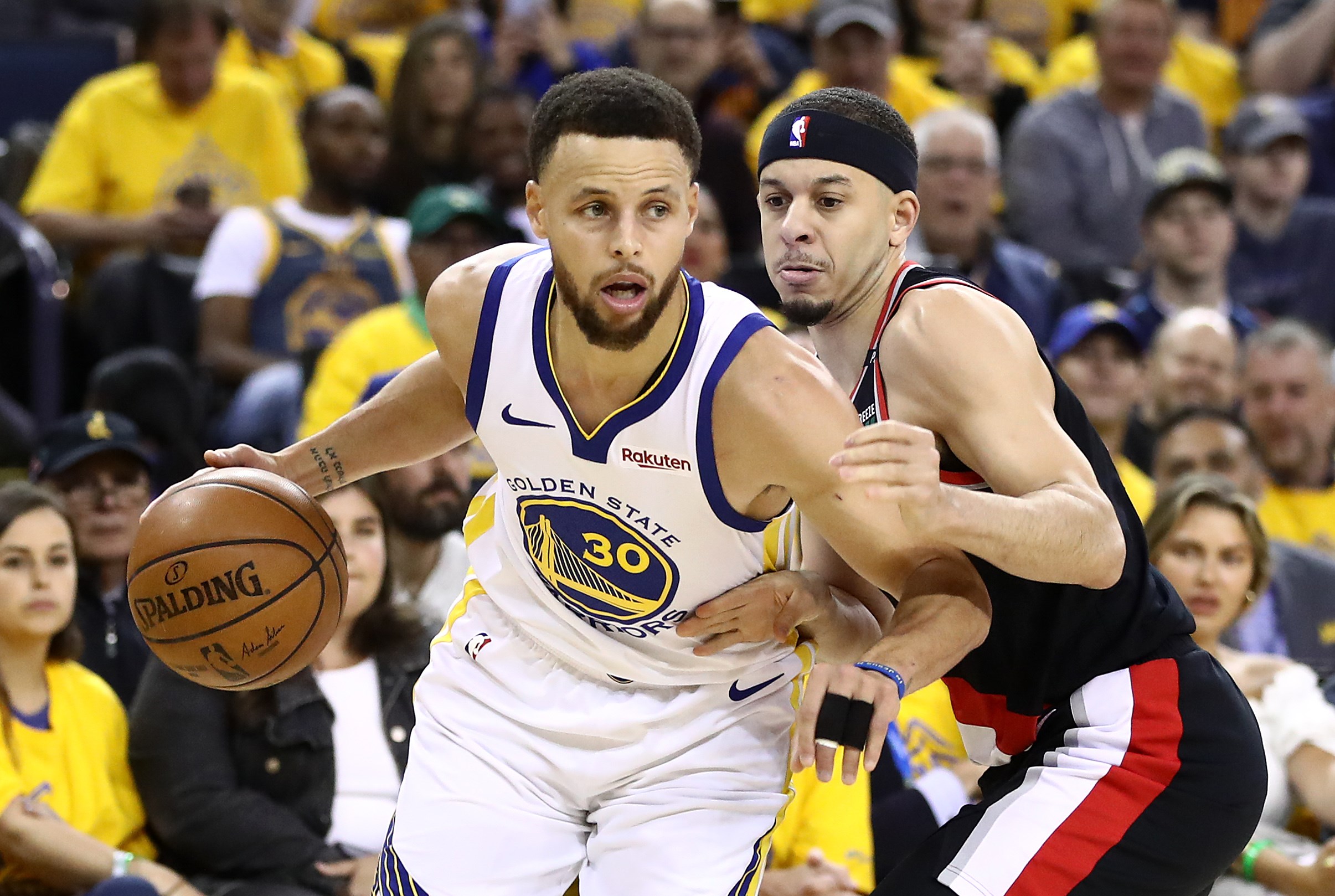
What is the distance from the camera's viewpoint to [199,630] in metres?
3.21

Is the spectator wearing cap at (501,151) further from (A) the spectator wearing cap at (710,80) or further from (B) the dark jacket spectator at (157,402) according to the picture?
(B) the dark jacket spectator at (157,402)

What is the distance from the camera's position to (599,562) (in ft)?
10.2

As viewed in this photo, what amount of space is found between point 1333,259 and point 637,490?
635 cm

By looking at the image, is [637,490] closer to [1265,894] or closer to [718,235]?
[1265,894]

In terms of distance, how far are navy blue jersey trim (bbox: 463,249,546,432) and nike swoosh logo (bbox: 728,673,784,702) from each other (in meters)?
0.73

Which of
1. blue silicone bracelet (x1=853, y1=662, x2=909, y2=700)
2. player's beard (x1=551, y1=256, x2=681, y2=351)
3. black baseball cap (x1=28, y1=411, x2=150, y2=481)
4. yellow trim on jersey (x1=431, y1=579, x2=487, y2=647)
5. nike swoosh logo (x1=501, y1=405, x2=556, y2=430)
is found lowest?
black baseball cap (x1=28, y1=411, x2=150, y2=481)

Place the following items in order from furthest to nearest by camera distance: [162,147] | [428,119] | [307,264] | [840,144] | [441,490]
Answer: [428,119] < [162,147] < [307,264] < [441,490] < [840,144]

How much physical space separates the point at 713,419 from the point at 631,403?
166 mm

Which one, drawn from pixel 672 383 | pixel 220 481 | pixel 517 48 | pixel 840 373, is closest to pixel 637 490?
pixel 672 383

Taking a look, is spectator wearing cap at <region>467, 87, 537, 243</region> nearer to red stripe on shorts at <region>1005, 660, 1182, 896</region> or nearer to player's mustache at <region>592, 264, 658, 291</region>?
player's mustache at <region>592, 264, 658, 291</region>

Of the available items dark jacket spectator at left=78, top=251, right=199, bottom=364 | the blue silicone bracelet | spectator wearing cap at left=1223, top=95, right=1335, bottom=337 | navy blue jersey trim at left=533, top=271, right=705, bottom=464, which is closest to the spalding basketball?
navy blue jersey trim at left=533, top=271, right=705, bottom=464

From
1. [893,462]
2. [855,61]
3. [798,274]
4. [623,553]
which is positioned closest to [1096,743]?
[893,462]

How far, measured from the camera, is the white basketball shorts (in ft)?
10.3

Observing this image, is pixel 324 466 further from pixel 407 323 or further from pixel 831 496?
pixel 407 323
